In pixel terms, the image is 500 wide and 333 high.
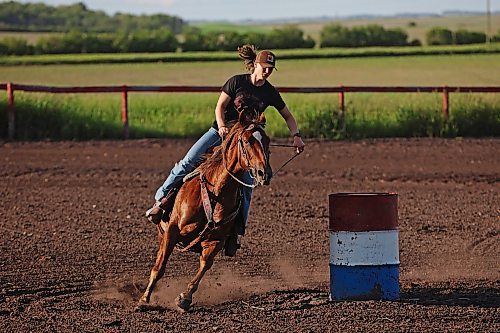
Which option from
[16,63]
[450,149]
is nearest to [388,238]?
[450,149]

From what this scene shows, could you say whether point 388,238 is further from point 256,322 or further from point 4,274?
point 4,274

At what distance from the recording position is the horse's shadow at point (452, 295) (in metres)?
9.23

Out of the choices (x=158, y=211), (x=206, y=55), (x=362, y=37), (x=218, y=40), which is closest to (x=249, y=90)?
(x=158, y=211)

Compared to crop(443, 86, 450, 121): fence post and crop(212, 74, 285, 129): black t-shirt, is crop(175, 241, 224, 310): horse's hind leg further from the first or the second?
crop(443, 86, 450, 121): fence post

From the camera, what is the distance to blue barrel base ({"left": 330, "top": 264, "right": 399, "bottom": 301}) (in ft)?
30.1

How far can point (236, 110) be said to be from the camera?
30.1ft

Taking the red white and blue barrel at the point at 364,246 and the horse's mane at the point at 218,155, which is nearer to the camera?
the horse's mane at the point at 218,155

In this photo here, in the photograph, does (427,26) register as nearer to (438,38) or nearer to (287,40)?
(438,38)

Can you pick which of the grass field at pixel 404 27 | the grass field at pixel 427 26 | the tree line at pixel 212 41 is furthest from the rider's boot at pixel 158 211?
the grass field at pixel 427 26

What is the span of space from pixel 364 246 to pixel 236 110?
1.50 meters

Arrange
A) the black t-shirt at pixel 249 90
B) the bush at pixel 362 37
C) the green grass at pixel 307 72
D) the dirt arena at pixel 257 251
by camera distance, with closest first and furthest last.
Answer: the dirt arena at pixel 257 251 < the black t-shirt at pixel 249 90 < the green grass at pixel 307 72 < the bush at pixel 362 37

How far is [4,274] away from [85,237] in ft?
7.18

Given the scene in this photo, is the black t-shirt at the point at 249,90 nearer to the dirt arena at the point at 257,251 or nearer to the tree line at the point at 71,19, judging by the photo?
the dirt arena at the point at 257,251

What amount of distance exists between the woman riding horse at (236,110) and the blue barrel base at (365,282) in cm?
88
